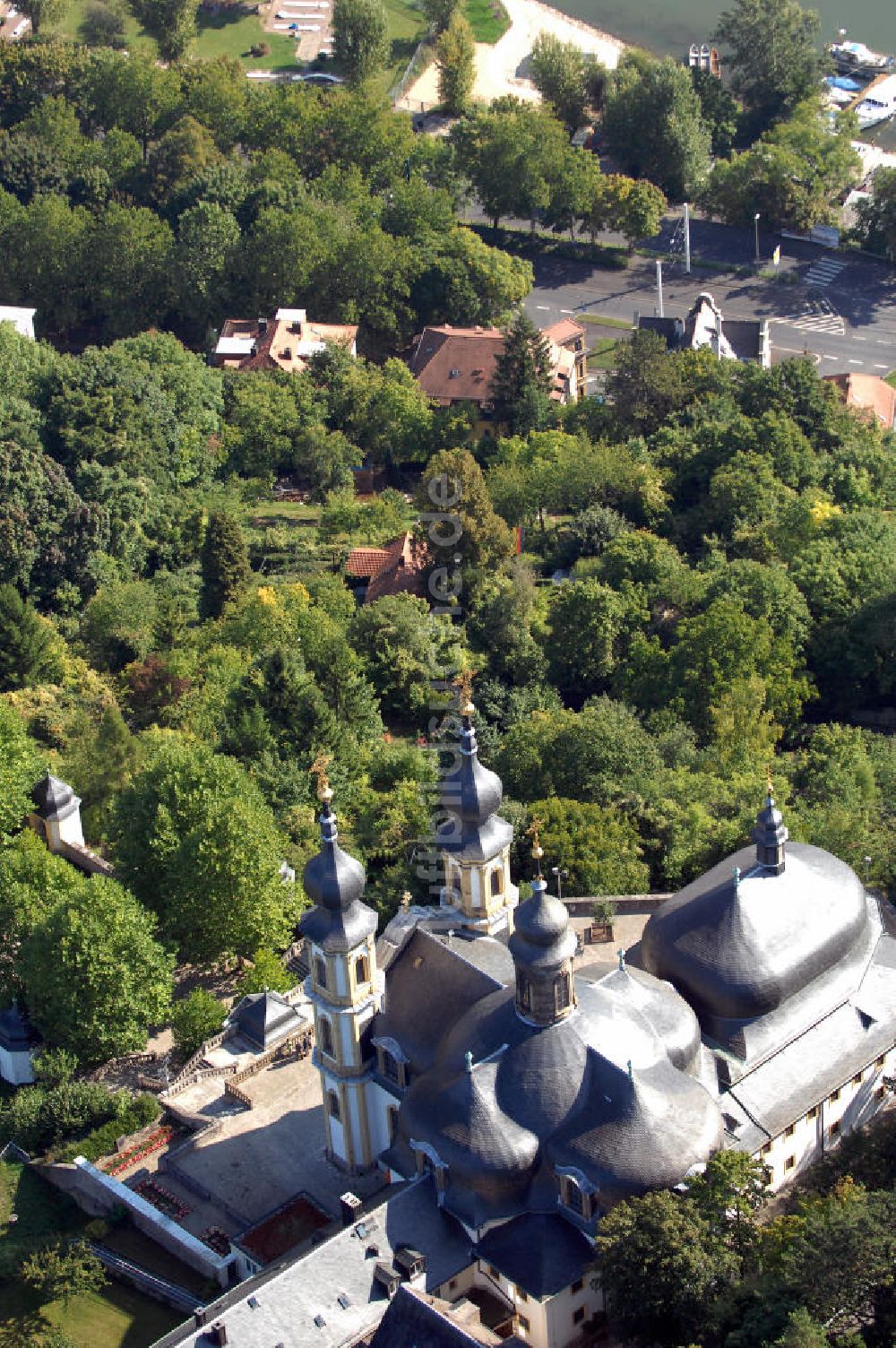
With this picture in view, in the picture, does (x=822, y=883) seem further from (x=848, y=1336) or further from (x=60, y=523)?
(x=60, y=523)

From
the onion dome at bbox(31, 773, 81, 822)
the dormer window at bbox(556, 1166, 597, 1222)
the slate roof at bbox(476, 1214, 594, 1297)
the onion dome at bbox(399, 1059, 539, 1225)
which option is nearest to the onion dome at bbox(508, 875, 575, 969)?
the onion dome at bbox(399, 1059, 539, 1225)

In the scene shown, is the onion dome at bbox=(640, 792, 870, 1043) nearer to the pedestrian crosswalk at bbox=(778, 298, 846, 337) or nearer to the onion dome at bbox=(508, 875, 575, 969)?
the onion dome at bbox=(508, 875, 575, 969)

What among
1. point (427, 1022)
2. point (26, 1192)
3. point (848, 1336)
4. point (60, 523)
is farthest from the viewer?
point (60, 523)

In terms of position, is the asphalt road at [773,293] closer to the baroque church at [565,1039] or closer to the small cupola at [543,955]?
the baroque church at [565,1039]

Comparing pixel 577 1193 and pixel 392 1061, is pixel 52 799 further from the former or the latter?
pixel 577 1193

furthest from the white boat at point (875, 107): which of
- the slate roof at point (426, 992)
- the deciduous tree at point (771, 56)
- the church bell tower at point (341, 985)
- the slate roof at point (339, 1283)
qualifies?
the slate roof at point (339, 1283)

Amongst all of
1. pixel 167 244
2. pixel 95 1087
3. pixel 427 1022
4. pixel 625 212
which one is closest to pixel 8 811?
pixel 95 1087

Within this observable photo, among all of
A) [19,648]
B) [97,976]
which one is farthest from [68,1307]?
[19,648]
